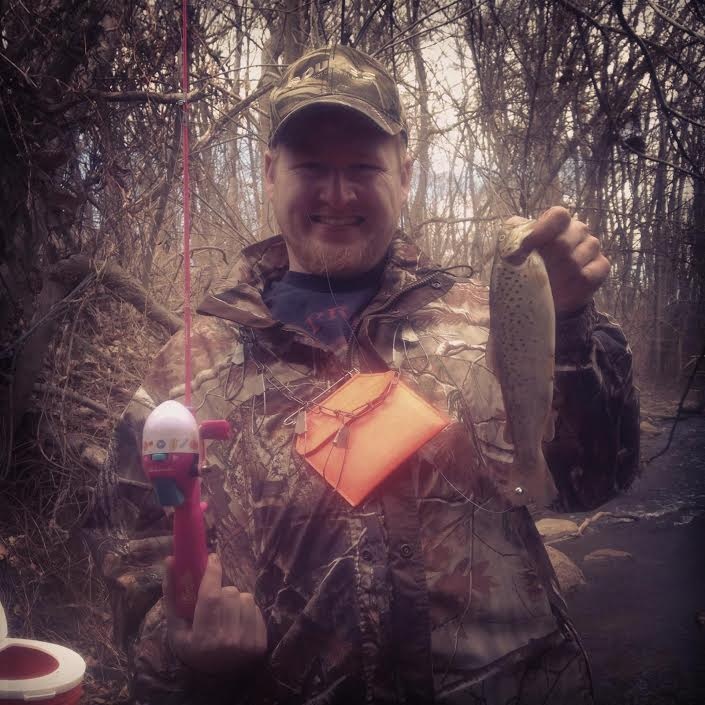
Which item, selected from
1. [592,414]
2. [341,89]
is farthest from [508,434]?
[341,89]

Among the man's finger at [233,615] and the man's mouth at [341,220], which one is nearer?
the man's finger at [233,615]

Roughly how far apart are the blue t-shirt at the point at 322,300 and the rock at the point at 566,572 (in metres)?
3.86

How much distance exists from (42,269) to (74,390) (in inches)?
39.5

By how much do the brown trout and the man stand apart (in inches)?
3.7

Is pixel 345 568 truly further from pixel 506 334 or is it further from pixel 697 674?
pixel 697 674

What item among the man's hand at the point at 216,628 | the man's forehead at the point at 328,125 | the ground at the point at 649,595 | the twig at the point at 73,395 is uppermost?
the man's forehead at the point at 328,125

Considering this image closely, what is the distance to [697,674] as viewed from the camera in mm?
4148

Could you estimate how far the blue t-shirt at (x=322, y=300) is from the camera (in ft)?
7.09

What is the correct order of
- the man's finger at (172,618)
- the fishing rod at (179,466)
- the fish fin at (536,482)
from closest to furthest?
1. the fishing rod at (179,466)
2. the man's finger at (172,618)
3. the fish fin at (536,482)

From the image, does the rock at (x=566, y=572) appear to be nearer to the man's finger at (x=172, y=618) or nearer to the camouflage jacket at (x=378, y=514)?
the camouflage jacket at (x=378, y=514)

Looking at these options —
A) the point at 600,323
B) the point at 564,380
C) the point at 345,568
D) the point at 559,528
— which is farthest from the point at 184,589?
the point at 559,528

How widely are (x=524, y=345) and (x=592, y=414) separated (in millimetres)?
434

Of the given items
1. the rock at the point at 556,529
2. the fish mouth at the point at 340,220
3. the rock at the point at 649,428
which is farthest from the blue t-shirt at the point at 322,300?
the rock at the point at 649,428

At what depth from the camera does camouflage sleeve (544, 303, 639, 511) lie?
1.71 m
